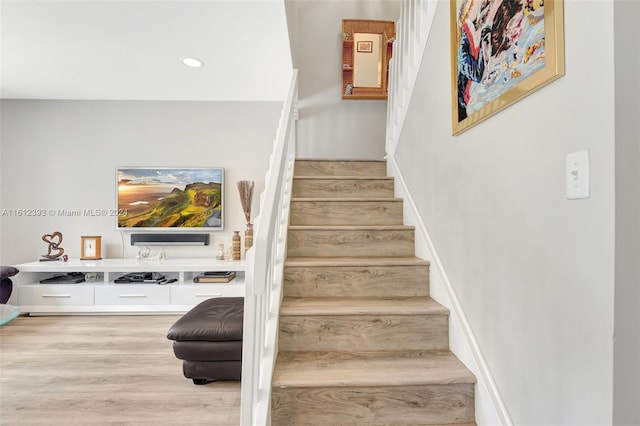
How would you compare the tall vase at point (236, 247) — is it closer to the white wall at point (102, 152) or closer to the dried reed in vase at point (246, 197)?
the dried reed in vase at point (246, 197)

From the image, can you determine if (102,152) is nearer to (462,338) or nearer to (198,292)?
(198,292)

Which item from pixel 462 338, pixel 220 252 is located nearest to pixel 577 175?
pixel 462 338

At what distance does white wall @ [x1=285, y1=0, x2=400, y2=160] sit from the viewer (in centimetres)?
371

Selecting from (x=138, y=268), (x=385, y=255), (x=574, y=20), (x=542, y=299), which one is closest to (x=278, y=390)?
(x=542, y=299)

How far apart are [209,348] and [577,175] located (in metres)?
2.07

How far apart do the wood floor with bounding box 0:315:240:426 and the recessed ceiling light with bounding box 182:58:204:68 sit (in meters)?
2.56

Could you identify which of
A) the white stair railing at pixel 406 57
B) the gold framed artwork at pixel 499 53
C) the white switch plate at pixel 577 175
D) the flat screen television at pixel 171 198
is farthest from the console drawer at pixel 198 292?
the white switch plate at pixel 577 175

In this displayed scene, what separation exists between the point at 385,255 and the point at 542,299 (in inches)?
46.7

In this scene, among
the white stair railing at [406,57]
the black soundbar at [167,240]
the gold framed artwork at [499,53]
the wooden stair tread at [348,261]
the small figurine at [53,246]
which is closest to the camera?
the gold framed artwork at [499,53]

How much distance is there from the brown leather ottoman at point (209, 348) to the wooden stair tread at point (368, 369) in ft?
2.21

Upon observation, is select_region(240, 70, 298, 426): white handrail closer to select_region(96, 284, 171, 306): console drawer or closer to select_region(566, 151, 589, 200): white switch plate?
select_region(566, 151, 589, 200): white switch plate

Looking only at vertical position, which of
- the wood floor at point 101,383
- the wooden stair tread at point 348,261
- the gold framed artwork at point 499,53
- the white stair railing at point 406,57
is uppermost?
the white stair railing at point 406,57

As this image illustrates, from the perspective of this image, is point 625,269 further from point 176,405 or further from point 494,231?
point 176,405

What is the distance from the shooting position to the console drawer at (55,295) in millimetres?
3668
